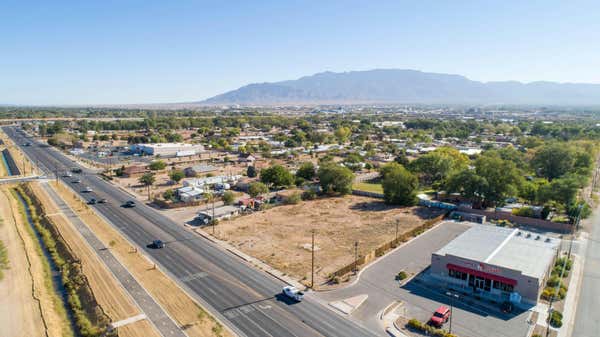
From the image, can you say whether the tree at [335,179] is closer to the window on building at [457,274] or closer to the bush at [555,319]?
the window on building at [457,274]

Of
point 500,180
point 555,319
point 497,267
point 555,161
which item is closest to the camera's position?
point 555,319

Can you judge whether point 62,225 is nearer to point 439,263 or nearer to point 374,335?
point 374,335

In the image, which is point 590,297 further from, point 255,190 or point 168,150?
point 168,150

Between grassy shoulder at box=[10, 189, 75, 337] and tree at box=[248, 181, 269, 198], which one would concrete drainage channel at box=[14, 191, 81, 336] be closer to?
grassy shoulder at box=[10, 189, 75, 337]

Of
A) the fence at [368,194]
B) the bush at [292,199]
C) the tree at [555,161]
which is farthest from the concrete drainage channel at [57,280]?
the tree at [555,161]

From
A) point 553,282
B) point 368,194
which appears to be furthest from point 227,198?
point 553,282

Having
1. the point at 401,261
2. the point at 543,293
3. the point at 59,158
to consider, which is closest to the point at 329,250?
the point at 401,261
